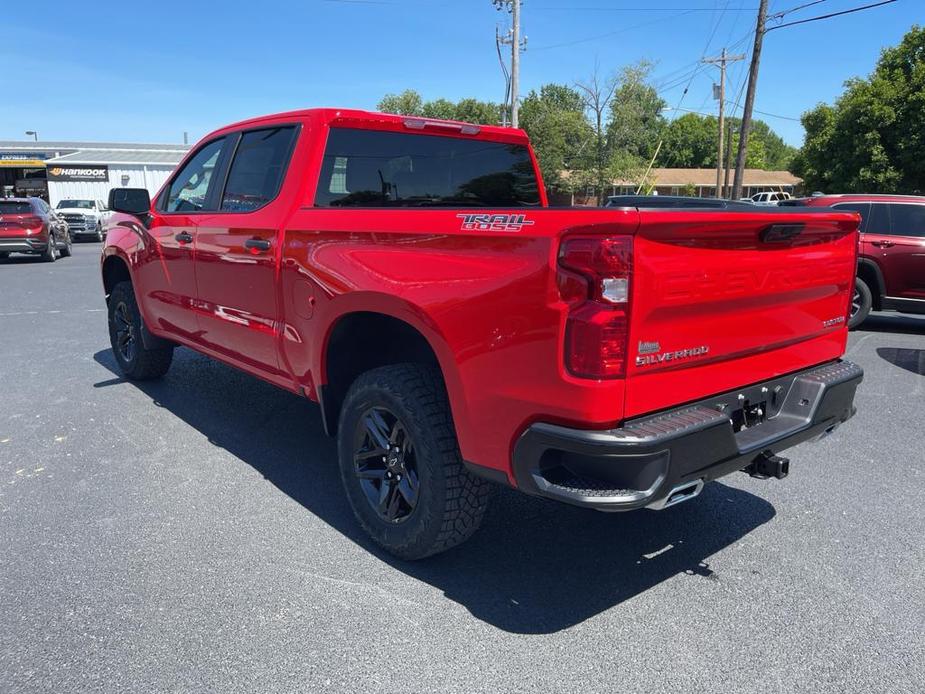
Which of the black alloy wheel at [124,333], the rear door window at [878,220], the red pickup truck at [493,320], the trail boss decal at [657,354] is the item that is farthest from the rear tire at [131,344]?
the rear door window at [878,220]

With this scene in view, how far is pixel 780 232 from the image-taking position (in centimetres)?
282

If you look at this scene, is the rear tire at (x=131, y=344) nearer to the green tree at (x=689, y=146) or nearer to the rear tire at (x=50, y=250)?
the rear tire at (x=50, y=250)

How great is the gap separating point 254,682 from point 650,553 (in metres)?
1.88

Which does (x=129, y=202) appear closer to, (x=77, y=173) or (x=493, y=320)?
(x=493, y=320)

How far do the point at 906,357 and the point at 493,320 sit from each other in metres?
7.13

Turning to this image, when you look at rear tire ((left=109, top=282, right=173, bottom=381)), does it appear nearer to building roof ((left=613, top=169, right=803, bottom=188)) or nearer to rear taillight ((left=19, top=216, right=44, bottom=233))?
rear taillight ((left=19, top=216, right=44, bottom=233))

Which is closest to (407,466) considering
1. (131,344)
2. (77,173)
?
(131,344)

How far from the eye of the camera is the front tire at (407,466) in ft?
9.71

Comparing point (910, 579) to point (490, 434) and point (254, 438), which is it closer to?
point (490, 434)

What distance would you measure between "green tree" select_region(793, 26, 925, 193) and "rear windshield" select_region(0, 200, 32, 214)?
28433 millimetres

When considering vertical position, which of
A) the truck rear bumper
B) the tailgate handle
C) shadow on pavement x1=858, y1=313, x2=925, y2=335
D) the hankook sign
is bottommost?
shadow on pavement x1=858, y1=313, x2=925, y2=335

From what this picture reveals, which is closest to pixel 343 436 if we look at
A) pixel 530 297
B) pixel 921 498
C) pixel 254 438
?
pixel 530 297

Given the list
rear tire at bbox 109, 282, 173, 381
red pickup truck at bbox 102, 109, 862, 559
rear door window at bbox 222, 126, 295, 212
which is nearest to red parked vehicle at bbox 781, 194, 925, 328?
red pickup truck at bbox 102, 109, 862, 559

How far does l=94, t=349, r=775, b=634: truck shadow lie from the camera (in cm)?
302
